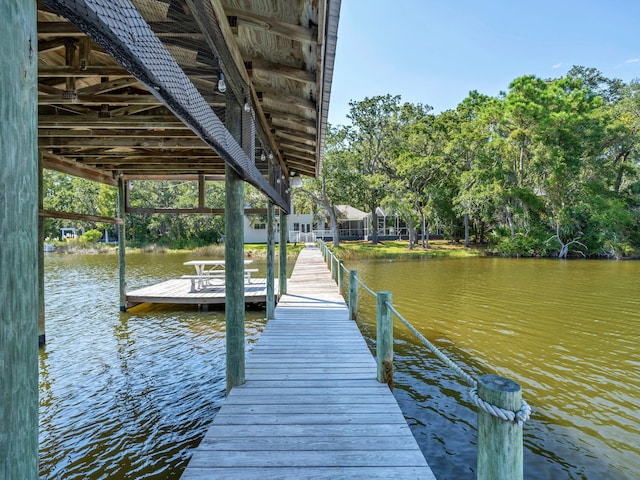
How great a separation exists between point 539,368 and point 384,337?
3756mm

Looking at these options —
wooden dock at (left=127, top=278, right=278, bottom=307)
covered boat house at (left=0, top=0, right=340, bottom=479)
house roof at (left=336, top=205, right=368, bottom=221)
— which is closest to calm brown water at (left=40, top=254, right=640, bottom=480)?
wooden dock at (left=127, top=278, right=278, bottom=307)

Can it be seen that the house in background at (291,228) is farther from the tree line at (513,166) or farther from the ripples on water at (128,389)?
the ripples on water at (128,389)

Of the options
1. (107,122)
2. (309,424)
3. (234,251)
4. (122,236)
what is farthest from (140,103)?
(122,236)

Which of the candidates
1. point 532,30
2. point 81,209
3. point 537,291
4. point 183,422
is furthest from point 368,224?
point 183,422

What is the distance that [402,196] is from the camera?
30.2m

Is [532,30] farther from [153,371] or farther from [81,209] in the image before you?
[81,209]

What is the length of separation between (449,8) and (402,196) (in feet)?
47.7

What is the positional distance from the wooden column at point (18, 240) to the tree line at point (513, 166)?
2757 centimetres

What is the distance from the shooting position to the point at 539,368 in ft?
20.2

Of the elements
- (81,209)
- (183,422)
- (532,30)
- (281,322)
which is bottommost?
(183,422)

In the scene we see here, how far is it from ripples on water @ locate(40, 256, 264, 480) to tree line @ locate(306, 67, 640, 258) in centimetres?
2154

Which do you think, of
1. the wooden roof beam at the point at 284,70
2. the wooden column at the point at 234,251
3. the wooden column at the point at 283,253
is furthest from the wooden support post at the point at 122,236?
the wooden roof beam at the point at 284,70

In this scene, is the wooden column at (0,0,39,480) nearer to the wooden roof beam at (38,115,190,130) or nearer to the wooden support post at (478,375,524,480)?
the wooden support post at (478,375,524,480)

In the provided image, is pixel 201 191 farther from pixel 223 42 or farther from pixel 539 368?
pixel 539 368
